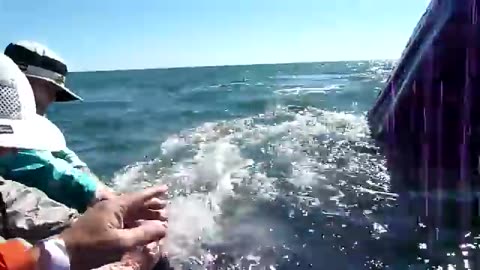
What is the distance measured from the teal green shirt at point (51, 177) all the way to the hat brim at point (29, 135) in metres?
0.79

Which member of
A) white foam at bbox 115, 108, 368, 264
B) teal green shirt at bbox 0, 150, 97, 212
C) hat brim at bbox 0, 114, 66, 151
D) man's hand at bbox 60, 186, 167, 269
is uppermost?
hat brim at bbox 0, 114, 66, 151

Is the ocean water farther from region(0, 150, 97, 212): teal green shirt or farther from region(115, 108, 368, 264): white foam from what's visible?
region(0, 150, 97, 212): teal green shirt

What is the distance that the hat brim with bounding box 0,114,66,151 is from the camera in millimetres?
1140

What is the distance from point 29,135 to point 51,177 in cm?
94

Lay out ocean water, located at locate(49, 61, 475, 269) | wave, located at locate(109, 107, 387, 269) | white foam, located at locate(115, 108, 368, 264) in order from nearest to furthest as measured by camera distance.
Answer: ocean water, located at locate(49, 61, 475, 269) → wave, located at locate(109, 107, 387, 269) → white foam, located at locate(115, 108, 368, 264)

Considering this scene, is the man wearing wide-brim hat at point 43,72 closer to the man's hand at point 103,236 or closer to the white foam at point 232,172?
the man's hand at point 103,236

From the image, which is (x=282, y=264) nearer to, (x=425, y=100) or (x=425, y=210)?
(x=425, y=210)

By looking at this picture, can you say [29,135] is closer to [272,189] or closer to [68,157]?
[68,157]

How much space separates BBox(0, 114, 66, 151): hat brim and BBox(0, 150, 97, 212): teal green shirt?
0.79 meters

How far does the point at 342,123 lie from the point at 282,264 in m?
5.91

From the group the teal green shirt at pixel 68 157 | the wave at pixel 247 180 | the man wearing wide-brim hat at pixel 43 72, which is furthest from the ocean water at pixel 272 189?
the man wearing wide-brim hat at pixel 43 72

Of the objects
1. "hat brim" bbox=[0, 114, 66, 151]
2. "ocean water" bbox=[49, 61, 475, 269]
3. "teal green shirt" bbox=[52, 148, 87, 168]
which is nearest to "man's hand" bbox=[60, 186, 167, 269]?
"hat brim" bbox=[0, 114, 66, 151]

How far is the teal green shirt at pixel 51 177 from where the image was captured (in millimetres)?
2023

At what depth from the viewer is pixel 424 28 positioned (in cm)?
514
